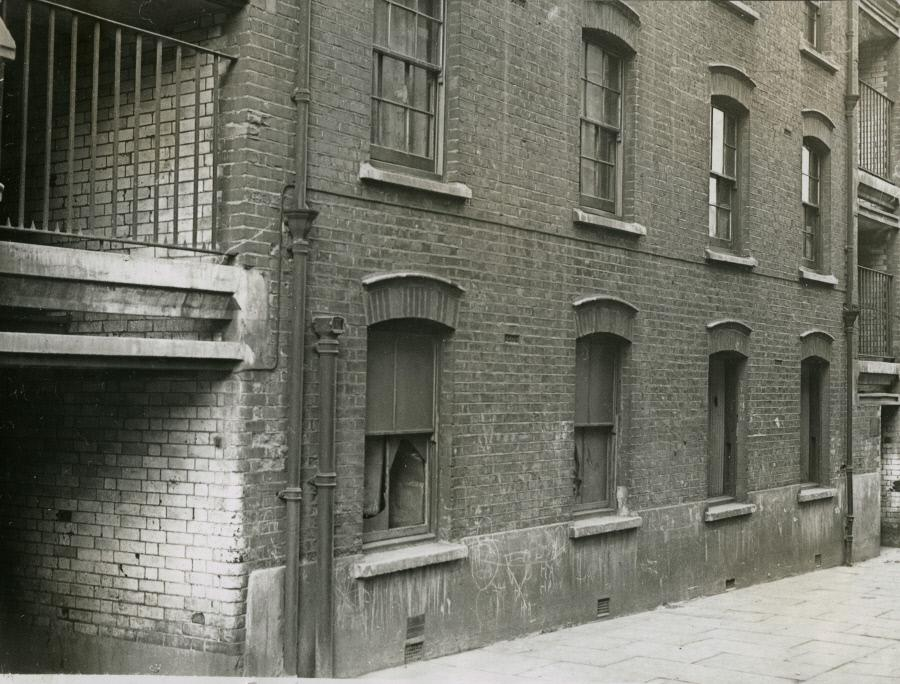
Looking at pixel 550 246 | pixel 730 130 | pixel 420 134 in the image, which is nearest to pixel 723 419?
pixel 730 130

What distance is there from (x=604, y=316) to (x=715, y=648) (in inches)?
134

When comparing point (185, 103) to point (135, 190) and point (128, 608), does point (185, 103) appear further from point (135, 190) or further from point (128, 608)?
point (128, 608)

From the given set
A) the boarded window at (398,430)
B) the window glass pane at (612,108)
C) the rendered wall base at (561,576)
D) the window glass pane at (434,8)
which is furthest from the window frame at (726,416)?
the window glass pane at (434,8)

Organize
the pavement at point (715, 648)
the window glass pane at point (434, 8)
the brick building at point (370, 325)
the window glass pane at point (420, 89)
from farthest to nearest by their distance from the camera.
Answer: the window glass pane at point (434, 8) < the window glass pane at point (420, 89) < the pavement at point (715, 648) < the brick building at point (370, 325)

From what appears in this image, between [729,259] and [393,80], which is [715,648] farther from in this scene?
[393,80]

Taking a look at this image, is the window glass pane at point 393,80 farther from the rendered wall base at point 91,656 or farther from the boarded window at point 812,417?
the boarded window at point 812,417

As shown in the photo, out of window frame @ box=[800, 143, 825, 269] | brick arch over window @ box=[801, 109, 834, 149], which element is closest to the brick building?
brick arch over window @ box=[801, 109, 834, 149]

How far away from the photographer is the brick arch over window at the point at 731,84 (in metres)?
13.1

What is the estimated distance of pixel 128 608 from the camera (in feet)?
25.1

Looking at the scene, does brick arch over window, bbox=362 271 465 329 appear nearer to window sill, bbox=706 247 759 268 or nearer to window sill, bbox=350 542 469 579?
window sill, bbox=350 542 469 579

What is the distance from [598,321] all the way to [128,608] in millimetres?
5494

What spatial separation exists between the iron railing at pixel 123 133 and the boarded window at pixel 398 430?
1.94m

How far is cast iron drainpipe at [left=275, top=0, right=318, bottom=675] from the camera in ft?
24.9

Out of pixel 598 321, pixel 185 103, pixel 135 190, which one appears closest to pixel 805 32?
pixel 598 321
